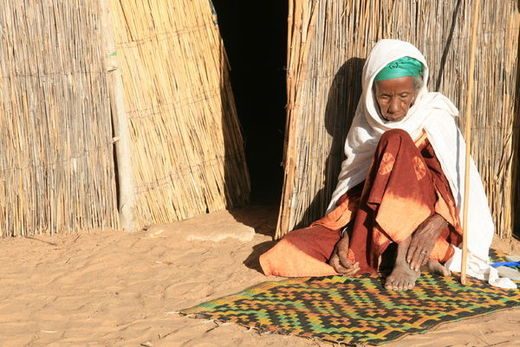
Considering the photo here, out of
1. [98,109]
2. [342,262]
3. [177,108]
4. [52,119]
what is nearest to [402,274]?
[342,262]

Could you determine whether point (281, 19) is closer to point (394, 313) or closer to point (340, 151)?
point (340, 151)

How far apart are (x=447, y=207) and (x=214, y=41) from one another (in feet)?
6.51

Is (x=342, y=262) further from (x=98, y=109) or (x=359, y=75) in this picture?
(x=98, y=109)

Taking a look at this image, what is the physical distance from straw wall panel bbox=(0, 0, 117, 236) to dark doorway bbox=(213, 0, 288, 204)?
2812 millimetres

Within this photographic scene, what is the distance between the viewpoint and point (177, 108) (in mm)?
5348

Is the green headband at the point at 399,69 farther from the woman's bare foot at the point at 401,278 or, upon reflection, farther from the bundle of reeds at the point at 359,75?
the woman's bare foot at the point at 401,278

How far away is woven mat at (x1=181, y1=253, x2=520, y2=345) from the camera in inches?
144

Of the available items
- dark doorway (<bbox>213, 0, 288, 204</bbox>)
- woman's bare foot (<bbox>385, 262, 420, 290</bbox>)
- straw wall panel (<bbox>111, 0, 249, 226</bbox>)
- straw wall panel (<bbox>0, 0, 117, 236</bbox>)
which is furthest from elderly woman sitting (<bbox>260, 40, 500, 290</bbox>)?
dark doorway (<bbox>213, 0, 288, 204</bbox>)

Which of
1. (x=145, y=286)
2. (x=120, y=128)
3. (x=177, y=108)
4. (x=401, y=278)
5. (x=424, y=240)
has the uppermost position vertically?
(x=177, y=108)

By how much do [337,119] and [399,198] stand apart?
922 millimetres

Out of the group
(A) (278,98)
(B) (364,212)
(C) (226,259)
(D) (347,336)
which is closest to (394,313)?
(D) (347,336)

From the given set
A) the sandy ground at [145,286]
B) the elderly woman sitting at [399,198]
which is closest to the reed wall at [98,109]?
the sandy ground at [145,286]

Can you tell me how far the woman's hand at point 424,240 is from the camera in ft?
14.0

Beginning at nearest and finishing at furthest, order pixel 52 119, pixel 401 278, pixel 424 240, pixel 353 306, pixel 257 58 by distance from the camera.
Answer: pixel 353 306 < pixel 401 278 < pixel 424 240 < pixel 52 119 < pixel 257 58
